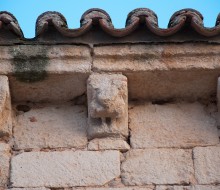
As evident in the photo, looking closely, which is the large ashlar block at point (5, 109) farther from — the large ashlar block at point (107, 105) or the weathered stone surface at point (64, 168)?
the large ashlar block at point (107, 105)

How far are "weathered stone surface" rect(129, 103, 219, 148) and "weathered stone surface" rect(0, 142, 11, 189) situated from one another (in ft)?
2.25

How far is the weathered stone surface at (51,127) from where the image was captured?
3.91m

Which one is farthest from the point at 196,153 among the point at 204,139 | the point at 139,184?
the point at 139,184

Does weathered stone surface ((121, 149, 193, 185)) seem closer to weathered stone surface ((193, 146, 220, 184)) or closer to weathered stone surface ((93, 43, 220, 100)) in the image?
weathered stone surface ((193, 146, 220, 184))

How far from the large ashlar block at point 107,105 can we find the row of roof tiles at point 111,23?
26 centimetres

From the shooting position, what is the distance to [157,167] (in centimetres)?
380

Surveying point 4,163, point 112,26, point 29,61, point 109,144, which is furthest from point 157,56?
point 4,163

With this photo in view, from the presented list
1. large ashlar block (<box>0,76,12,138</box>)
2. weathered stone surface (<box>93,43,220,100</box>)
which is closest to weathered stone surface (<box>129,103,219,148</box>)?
weathered stone surface (<box>93,43,220,100</box>)

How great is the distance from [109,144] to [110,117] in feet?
0.49

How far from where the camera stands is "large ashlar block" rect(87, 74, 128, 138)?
12.6 ft

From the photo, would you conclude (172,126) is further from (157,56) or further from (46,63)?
(46,63)

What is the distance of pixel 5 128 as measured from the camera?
3.94 meters

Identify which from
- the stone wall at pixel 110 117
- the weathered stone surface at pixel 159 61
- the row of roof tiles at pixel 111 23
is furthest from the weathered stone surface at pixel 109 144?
the row of roof tiles at pixel 111 23

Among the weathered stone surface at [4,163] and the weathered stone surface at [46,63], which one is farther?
the weathered stone surface at [46,63]
